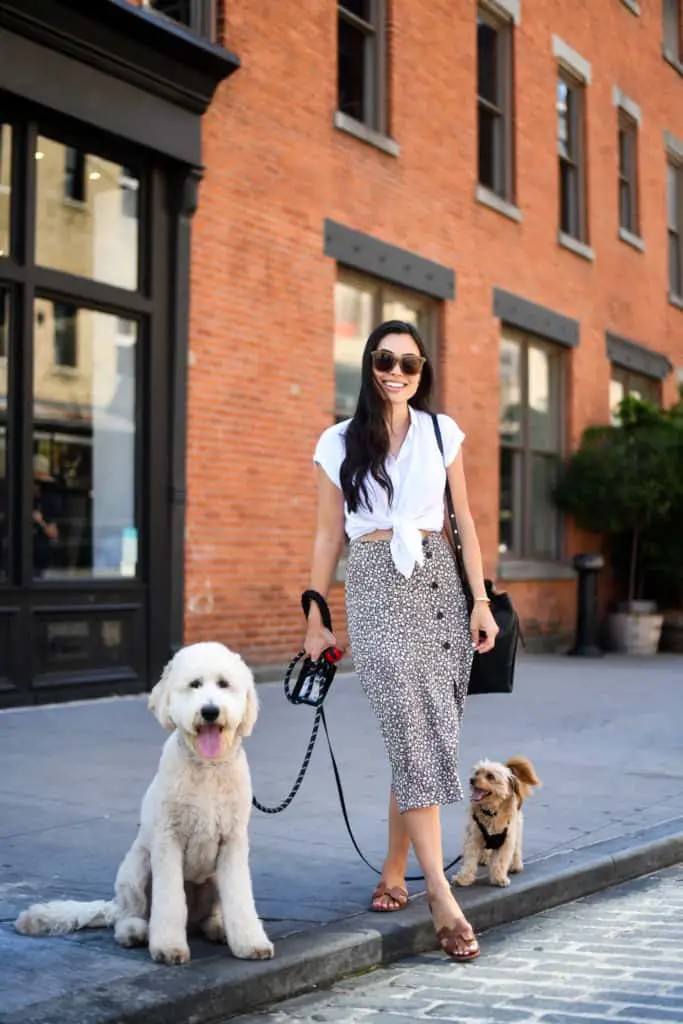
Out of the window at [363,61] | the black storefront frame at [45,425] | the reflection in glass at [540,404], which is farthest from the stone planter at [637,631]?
the black storefront frame at [45,425]

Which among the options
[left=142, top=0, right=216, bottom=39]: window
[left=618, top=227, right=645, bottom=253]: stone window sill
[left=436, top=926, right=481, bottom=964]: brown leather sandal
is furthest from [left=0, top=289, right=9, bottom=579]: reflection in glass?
[left=618, top=227, right=645, bottom=253]: stone window sill

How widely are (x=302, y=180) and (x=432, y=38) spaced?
3341 millimetres

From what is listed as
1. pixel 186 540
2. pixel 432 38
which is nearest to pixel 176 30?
pixel 186 540

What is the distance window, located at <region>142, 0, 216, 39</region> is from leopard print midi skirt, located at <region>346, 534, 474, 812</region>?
8266 mm

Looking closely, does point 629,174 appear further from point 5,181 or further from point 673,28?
point 5,181

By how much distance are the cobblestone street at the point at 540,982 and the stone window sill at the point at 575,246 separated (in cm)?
1353

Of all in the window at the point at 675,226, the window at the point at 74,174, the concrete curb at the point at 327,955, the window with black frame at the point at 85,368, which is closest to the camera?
the concrete curb at the point at 327,955

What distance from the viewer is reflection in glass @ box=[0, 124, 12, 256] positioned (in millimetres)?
10031

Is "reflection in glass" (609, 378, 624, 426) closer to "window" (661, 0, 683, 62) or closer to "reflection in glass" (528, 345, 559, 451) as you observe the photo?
"reflection in glass" (528, 345, 559, 451)

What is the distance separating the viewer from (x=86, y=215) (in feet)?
35.1

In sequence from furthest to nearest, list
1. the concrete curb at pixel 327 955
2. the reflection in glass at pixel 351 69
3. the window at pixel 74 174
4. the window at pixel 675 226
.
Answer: the window at pixel 675 226
the reflection in glass at pixel 351 69
the window at pixel 74 174
the concrete curb at pixel 327 955

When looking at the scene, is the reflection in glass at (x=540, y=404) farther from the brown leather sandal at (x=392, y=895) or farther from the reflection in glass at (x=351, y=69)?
the brown leather sandal at (x=392, y=895)

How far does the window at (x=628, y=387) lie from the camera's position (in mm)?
19594

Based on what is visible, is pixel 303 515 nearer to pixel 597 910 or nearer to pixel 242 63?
pixel 242 63
